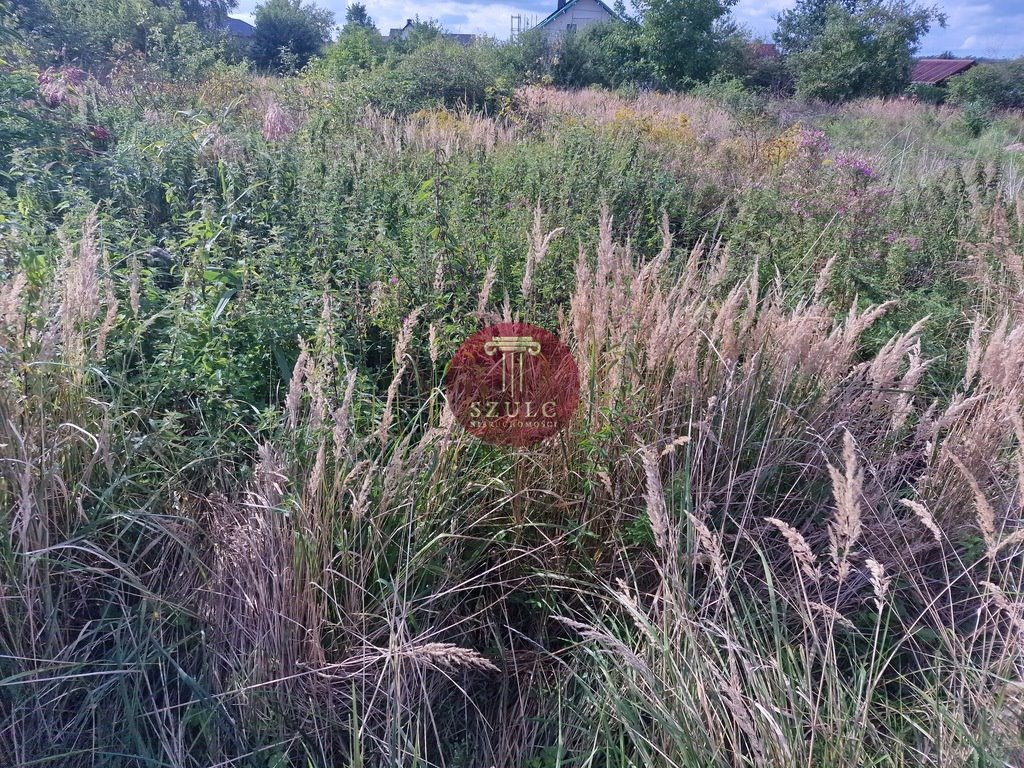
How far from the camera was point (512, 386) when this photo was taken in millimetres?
2340

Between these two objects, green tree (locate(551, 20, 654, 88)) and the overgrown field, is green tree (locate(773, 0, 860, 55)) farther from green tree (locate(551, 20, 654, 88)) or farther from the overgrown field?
the overgrown field

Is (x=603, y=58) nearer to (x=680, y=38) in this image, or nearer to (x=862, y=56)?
(x=680, y=38)

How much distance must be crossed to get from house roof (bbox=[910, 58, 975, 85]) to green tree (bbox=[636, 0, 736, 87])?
1689cm

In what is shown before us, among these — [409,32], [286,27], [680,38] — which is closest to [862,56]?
[680,38]

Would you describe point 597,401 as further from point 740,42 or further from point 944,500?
point 740,42

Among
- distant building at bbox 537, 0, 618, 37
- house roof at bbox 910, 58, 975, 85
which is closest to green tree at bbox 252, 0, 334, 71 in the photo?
distant building at bbox 537, 0, 618, 37

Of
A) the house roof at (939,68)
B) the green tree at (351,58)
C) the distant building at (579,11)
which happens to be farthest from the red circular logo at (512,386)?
the distant building at (579,11)

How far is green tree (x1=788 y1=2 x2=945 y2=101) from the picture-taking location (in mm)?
25156

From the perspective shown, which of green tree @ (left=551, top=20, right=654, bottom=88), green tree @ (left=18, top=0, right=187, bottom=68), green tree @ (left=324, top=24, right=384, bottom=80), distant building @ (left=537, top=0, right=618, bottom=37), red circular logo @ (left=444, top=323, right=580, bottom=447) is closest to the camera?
red circular logo @ (left=444, top=323, right=580, bottom=447)

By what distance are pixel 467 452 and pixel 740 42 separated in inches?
1249

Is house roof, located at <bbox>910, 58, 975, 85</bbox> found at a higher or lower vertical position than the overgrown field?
higher

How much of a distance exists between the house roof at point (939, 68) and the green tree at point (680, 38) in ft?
55.4

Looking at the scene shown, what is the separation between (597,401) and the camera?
87.4 inches

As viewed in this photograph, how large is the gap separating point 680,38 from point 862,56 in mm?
7014
